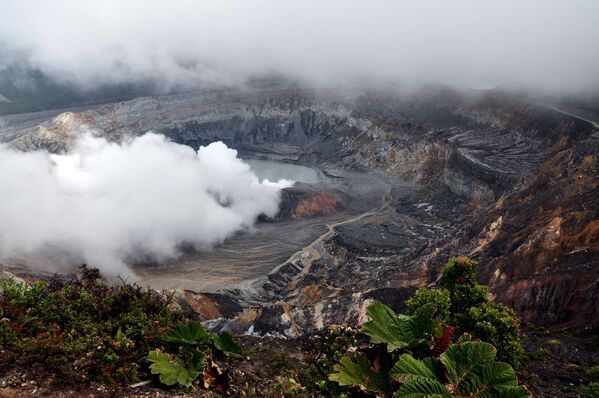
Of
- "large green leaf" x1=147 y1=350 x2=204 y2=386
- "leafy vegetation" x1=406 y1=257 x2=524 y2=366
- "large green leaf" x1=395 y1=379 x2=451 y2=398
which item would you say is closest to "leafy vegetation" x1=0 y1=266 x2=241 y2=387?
"large green leaf" x1=147 y1=350 x2=204 y2=386

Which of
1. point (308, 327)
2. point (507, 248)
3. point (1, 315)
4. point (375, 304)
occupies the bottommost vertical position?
point (308, 327)

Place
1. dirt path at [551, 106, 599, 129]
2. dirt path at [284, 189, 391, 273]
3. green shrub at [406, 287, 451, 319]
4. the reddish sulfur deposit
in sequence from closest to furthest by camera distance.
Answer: green shrub at [406, 287, 451, 319], dirt path at [284, 189, 391, 273], dirt path at [551, 106, 599, 129], the reddish sulfur deposit

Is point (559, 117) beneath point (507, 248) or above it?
above

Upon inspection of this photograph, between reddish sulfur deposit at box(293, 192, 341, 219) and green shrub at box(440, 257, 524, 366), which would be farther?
reddish sulfur deposit at box(293, 192, 341, 219)

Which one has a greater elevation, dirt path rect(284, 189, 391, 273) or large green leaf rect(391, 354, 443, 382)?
large green leaf rect(391, 354, 443, 382)

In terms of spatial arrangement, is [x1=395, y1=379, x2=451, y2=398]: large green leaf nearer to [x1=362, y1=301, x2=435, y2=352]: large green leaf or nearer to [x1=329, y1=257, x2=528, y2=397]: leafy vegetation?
[x1=329, y1=257, x2=528, y2=397]: leafy vegetation

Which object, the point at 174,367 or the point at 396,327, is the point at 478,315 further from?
the point at 174,367

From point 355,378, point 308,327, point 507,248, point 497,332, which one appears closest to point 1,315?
point 355,378

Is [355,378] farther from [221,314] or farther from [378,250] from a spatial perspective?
[378,250]
